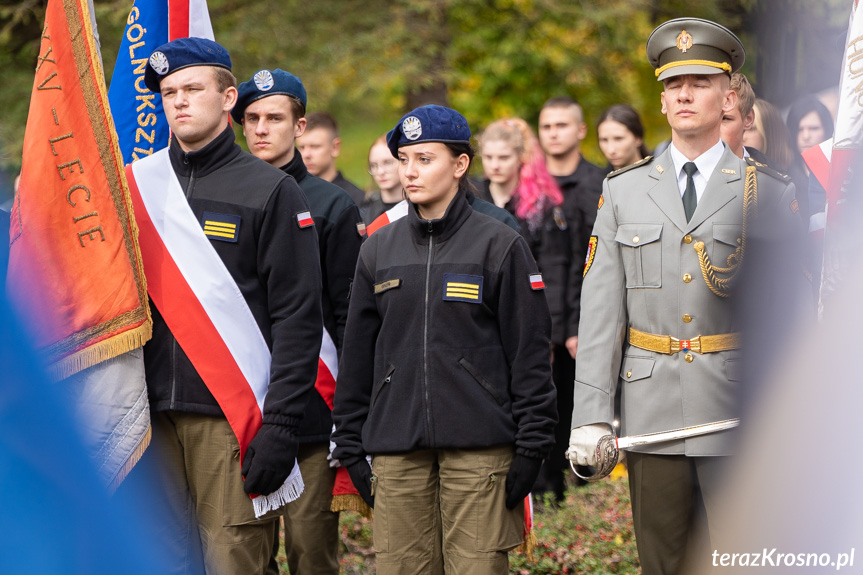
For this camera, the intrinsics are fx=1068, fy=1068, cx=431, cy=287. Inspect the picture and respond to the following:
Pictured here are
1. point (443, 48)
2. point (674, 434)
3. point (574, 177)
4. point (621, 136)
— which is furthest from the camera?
point (443, 48)

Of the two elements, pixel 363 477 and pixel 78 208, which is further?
pixel 363 477

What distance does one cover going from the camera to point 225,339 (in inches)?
153

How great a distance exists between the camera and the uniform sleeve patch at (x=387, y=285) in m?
3.89

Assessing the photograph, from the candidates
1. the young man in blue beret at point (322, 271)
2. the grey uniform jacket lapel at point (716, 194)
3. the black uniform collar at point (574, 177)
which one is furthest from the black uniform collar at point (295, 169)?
the black uniform collar at point (574, 177)

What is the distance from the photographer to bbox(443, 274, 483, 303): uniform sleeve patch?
3.82 m

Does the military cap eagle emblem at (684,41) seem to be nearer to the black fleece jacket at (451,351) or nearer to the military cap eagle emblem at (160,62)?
the black fleece jacket at (451,351)

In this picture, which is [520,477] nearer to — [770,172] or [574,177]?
[770,172]

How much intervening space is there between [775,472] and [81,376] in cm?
239

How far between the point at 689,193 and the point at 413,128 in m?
1.05

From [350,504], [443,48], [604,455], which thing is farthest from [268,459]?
[443,48]

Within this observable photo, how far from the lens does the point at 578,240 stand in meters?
6.59

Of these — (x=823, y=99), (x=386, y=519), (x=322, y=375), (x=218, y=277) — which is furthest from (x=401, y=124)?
(x=823, y=99)

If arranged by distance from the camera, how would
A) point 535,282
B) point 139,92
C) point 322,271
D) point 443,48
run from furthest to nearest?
1. point 443,48
2. point 139,92
3. point 322,271
4. point 535,282

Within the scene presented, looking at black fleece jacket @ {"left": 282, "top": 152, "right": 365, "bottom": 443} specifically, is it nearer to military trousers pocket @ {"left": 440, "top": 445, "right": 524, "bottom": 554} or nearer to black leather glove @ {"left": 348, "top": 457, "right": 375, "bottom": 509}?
Answer: black leather glove @ {"left": 348, "top": 457, "right": 375, "bottom": 509}
